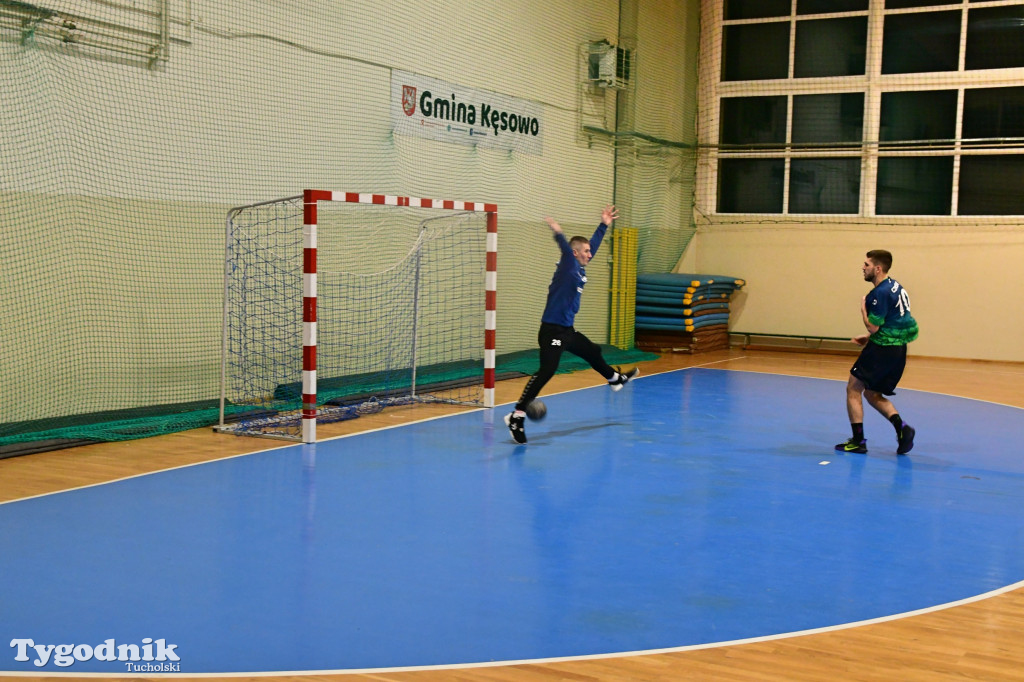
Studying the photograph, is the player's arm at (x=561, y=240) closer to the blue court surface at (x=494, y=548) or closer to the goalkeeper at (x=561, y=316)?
the goalkeeper at (x=561, y=316)

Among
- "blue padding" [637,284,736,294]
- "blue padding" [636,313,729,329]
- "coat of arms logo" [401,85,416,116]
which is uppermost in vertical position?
"coat of arms logo" [401,85,416,116]

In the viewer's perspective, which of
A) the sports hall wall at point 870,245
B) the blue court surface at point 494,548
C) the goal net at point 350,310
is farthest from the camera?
the sports hall wall at point 870,245

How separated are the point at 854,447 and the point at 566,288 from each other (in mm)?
3331

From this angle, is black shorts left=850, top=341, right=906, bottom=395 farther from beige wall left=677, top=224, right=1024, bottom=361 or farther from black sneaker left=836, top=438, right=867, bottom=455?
beige wall left=677, top=224, right=1024, bottom=361

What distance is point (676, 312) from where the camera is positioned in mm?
20562

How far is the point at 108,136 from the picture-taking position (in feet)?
35.1

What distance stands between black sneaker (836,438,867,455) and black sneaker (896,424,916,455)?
34cm

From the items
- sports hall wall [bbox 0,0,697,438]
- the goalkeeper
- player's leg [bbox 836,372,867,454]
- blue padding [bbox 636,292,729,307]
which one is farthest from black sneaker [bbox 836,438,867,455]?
blue padding [bbox 636,292,729,307]

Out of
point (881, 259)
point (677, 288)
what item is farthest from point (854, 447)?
point (677, 288)

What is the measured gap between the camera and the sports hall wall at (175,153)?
1005 centimetres

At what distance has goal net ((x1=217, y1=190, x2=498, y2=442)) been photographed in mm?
11680

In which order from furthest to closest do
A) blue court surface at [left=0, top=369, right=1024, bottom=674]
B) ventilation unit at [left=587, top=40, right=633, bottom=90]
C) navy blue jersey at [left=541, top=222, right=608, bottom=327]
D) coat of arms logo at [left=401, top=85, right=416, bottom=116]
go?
ventilation unit at [left=587, top=40, right=633, bottom=90] < coat of arms logo at [left=401, top=85, right=416, bottom=116] < navy blue jersey at [left=541, top=222, right=608, bottom=327] < blue court surface at [left=0, top=369, right=1024, bottom=674]

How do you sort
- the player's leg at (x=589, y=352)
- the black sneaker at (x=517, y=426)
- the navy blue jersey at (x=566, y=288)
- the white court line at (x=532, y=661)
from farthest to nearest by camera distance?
1. the player's leg at (x=589, y=352)
2. the navy blue jersey at (x=566, y=288)
3. the black sneaker at (x=517, y=426)
4. the white court line at (x=532, y=661)

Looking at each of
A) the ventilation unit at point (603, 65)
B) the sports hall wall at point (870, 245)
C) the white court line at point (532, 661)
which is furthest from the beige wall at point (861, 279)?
the white court line at point (532, 661)
